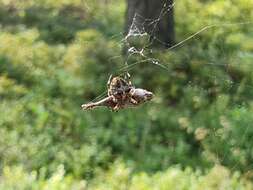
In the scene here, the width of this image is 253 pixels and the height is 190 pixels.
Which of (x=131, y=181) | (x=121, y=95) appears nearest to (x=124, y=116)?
(x=131, y=181)

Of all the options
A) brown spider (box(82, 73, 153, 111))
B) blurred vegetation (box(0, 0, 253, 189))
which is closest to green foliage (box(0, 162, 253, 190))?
blurred vegetation (box(0, 0, 253, 189))

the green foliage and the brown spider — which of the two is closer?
the brown spider

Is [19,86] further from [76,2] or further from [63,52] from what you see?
[76,2]

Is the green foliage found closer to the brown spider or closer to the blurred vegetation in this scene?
the blurred vegetation

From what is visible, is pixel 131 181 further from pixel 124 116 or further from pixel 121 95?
pixel 121 95

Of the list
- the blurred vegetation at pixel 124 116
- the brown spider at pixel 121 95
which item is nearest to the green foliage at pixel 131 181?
the blurred vegetation at pixel 124 116

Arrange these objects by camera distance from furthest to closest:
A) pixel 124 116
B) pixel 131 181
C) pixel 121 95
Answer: pixel 124 116, pixel 131 181, pixel 121 95

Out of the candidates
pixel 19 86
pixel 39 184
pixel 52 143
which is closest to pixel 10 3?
pixel 19 86

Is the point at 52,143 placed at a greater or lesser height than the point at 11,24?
lesser

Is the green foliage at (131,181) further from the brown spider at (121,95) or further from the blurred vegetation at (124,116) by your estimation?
the brown spider at (121,95)
